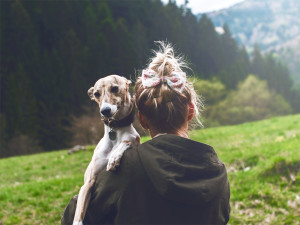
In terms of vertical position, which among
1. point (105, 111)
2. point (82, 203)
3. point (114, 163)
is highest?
point (105, 111)

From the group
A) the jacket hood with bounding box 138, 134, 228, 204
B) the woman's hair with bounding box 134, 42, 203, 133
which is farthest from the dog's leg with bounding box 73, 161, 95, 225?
the woman's hair with bounding box 134, 42, 203, 133

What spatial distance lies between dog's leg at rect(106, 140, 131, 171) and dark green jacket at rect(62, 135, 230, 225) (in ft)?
0.08

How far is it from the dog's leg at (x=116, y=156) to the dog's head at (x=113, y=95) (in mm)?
177

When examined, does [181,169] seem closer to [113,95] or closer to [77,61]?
[113,95]

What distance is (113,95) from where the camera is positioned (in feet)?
6.61

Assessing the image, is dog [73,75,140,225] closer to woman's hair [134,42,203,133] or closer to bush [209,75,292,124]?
woman's hair [134,42,203,133]

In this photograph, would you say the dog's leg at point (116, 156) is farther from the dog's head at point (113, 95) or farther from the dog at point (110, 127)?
the dog's head at point (113, 95)

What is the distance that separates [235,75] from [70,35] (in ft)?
89.6

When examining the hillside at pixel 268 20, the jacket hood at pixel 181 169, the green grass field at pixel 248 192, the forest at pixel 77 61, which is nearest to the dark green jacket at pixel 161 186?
the jacket hood at pixel 181 169

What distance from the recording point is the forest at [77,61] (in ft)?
117

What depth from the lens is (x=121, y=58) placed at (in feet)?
123

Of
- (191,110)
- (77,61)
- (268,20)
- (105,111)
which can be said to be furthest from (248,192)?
(268,20)

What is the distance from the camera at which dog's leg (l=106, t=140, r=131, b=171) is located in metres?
1.72

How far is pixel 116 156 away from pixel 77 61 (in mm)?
39143
